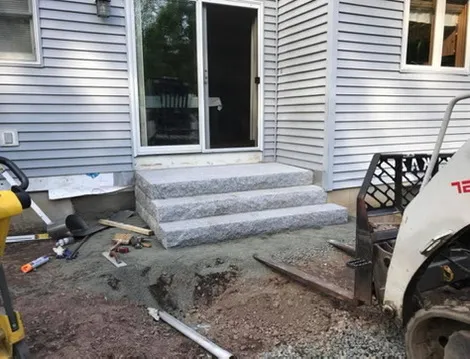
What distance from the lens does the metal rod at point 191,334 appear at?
2006mm

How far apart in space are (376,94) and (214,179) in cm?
231

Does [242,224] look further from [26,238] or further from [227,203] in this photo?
[26,238]

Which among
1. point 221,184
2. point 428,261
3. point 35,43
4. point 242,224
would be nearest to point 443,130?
point 428,261

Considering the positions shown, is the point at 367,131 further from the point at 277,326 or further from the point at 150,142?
the point at 277,326

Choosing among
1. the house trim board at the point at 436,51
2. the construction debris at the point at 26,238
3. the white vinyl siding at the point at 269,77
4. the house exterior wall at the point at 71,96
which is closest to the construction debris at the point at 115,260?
the construction debris at the point at 26,238

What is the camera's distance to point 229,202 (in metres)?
3.97

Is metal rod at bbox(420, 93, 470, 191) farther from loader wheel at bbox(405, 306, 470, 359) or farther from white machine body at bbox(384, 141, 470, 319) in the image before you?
loader wheel at bbox(405, 306, 470, 359)

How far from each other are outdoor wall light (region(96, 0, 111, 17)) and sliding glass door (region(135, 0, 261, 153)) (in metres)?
0.38

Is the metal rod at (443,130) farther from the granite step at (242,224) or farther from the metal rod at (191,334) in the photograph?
the granite step at (242,224)

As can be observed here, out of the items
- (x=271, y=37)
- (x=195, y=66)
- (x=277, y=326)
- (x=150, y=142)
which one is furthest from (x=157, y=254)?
(x=271, y=37)

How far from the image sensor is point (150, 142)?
476 cm

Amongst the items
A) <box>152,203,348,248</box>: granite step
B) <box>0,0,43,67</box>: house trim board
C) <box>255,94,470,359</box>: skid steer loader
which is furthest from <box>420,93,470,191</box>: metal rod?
<box>0,0,43,67</box>: house trim board

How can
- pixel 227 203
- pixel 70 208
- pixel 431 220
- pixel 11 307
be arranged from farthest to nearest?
1. pixel 70 208
2. pixel 227 203
3. pixel 11 307
4. pixel 431 220

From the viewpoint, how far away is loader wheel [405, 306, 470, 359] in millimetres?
1355
